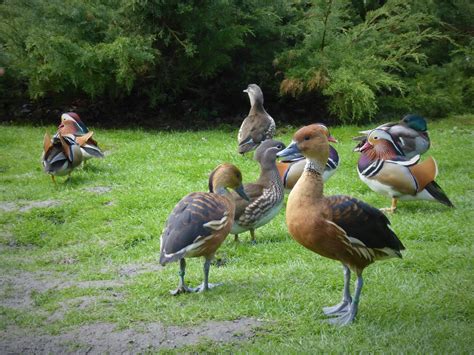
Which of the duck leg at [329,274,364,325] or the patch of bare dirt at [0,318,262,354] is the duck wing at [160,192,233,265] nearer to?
the patch of bare dirt at [0,318,262,354]

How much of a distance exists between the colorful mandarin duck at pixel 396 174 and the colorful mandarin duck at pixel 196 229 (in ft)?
8.92

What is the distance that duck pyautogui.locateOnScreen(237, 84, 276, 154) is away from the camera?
10445 mm

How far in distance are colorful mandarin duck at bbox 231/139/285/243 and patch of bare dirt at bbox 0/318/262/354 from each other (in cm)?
181

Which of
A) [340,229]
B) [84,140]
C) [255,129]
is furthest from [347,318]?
[255,129]

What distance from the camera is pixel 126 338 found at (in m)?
4.59

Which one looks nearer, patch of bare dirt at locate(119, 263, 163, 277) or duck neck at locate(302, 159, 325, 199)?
A: duck neck at locate(302, 159, 325, 199)

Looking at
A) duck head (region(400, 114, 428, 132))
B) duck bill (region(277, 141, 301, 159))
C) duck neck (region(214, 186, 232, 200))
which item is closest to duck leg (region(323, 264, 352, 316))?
duck bill (region(277, 141, 301, 159))

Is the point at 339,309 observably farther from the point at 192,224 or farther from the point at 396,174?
the point at 396,174

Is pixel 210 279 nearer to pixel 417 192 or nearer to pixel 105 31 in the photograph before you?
pixel 417 192

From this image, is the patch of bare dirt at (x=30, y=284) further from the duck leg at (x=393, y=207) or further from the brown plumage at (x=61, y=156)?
the duck leg at (x=393, y=207)

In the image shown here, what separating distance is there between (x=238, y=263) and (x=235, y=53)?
9365 millimetres

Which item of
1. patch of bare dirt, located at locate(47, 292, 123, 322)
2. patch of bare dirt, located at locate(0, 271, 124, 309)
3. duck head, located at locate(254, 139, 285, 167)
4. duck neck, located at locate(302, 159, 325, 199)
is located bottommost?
patch of bare dirt, located at locate(0, 271, 124, 309)

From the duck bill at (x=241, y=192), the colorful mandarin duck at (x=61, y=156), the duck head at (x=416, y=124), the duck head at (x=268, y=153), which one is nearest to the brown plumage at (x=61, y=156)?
the colorful mandarin duck at (x=61, y=156)

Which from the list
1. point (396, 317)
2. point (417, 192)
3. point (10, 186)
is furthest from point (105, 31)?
point (396, 317)
